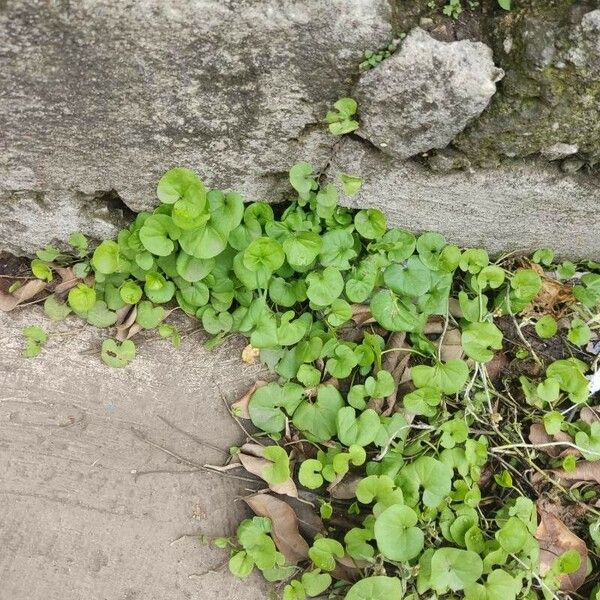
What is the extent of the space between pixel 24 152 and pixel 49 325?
672mm

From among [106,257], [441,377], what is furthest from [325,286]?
[106,257]

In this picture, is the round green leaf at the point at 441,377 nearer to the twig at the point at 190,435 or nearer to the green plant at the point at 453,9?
the twig at the point at 190,435

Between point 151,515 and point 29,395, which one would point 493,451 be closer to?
point 151,515

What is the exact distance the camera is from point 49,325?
7.04ft

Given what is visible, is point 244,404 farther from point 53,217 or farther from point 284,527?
point 53,217

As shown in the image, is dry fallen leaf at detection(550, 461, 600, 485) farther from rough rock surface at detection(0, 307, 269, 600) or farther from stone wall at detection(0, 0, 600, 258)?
rough rock surface at detection(0, 307, 269, 600)

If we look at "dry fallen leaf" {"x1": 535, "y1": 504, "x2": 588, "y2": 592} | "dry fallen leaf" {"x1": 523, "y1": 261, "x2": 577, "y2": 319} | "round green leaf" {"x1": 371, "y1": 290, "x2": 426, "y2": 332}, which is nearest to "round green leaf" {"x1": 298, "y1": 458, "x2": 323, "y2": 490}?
"round green leaf" {"x1": 371, "y1": 290, "x2": 426, "y2": 332}

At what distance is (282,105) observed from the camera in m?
1.65

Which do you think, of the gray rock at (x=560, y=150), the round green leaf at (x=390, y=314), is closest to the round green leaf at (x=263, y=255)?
the round green leaf at (x=390, y=314)

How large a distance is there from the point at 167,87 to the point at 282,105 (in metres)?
0.31

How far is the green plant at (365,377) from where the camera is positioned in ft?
6.18

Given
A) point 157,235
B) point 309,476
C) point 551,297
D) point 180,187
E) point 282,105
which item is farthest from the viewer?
point 551,297

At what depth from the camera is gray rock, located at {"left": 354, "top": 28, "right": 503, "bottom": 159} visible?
1.50 meters

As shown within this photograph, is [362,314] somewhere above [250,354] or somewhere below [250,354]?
above
